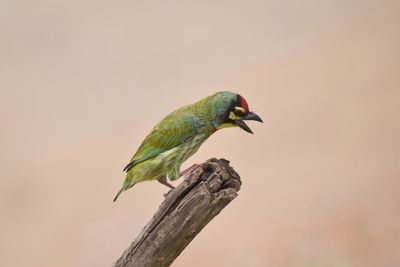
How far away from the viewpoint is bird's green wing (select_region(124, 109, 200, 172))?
8.27 feet

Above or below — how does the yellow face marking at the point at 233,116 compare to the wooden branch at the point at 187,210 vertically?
above

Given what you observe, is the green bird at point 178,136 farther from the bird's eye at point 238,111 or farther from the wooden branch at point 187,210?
the wooden branch at point 187,210

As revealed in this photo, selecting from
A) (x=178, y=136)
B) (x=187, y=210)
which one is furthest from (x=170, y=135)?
(x=187, y=210)

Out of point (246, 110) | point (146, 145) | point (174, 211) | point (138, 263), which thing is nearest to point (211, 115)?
point (246, 110)

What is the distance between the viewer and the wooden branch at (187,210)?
2.12m

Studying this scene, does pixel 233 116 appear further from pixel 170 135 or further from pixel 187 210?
pixel 187 210

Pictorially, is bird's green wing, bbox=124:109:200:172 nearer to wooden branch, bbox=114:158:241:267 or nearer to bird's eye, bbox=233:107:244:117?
bird's eye, bbox=233:107:244:117

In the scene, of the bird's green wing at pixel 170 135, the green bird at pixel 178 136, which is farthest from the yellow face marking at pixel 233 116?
the bird's green wing at pixel 170 135

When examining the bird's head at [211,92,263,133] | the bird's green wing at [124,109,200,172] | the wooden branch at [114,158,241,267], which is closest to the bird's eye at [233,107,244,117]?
the bird's head at [211,92,263,133]

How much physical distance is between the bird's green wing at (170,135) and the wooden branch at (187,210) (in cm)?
37

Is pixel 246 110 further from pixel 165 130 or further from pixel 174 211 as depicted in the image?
pixel 174 211

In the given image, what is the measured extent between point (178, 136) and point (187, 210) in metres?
0.47

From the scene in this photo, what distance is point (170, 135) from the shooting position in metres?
2.54

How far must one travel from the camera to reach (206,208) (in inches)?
83.4
